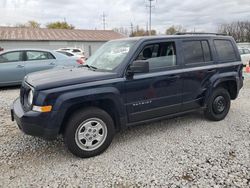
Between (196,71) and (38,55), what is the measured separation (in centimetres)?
591

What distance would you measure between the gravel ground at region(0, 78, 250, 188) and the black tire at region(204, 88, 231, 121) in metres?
0.25

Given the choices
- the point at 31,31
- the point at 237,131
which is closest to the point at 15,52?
the point at 237,131

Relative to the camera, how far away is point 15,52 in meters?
7.33

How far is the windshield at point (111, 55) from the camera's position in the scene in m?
3.45

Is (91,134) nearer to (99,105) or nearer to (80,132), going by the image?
(80,132)

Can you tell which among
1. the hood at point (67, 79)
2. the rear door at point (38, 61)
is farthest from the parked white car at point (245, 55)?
the hood at point (67, 79)

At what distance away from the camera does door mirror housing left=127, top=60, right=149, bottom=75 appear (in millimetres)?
3135

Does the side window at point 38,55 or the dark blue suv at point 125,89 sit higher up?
the side window at point 38,55

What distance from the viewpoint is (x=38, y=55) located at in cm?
764

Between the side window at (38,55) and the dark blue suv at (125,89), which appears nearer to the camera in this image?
the dark blue suv at (125,89)

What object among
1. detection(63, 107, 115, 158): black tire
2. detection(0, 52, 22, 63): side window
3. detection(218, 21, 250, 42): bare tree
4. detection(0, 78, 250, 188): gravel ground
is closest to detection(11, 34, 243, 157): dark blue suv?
detection(63, 107, 115, 158): black tire

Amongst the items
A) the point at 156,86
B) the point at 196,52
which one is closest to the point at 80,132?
the point at 156,86

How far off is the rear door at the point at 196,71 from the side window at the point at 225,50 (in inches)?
11.2

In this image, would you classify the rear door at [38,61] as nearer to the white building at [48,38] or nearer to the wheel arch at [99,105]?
the wheel arch at [99,105]
